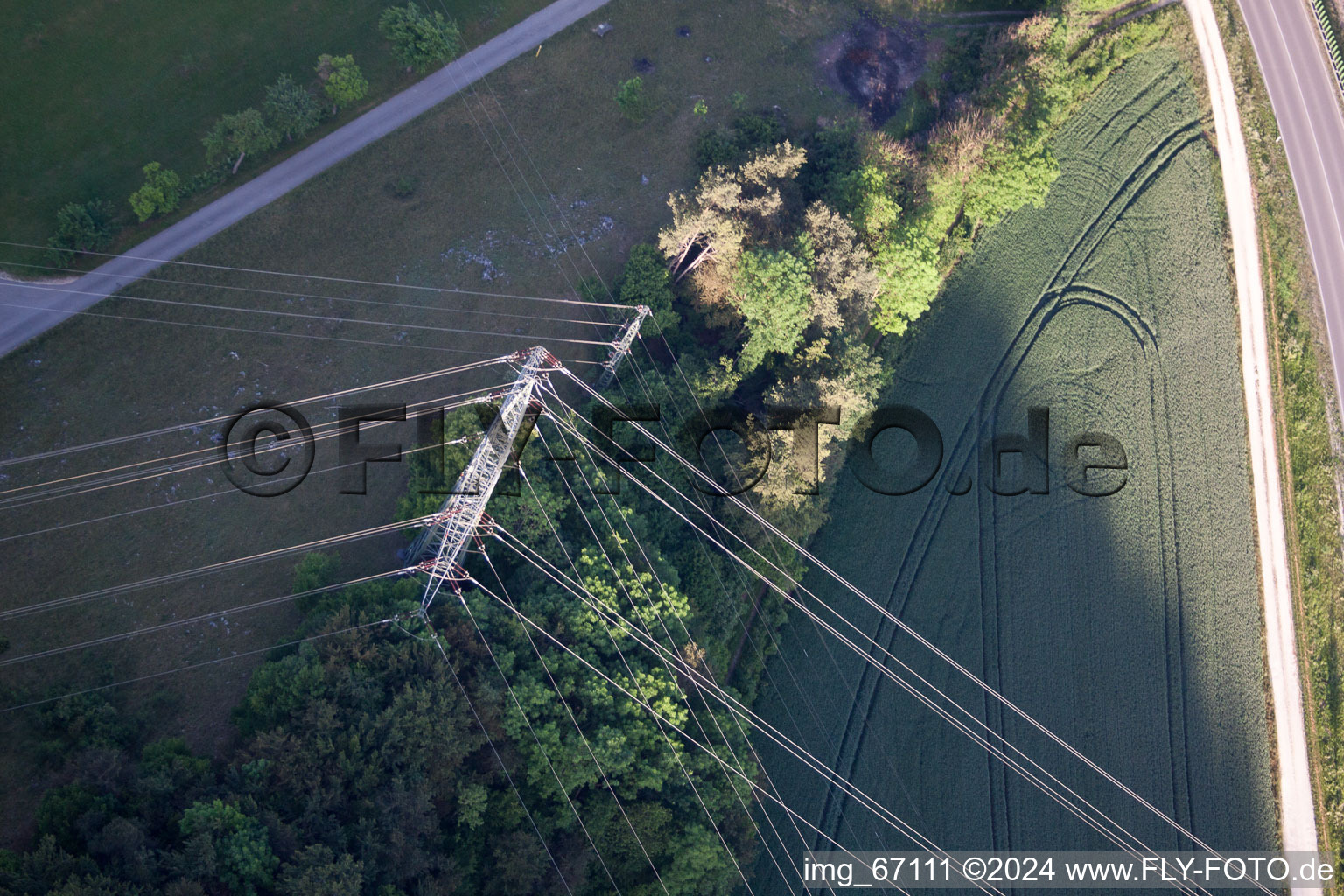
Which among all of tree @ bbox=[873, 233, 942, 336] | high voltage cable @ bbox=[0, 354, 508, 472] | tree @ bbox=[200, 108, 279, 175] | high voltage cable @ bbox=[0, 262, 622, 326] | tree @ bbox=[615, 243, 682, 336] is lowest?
high voltage cable @ bbox=[0, 354, 508, 472]

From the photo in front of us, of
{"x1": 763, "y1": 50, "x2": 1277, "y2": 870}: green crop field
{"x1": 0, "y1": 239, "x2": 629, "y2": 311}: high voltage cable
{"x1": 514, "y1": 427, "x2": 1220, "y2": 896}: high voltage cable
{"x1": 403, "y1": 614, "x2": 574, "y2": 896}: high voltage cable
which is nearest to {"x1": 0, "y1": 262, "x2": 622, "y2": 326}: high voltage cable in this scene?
{"x1": 0, "y1": 239, "x2": 629, "y2": 311}: high voltage cable

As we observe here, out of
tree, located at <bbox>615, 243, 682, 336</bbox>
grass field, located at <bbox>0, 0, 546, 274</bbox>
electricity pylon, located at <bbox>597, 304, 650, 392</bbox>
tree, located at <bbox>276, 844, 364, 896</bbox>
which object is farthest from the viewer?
tree, located at <bbox>615, 243, 682, 336</bbox>

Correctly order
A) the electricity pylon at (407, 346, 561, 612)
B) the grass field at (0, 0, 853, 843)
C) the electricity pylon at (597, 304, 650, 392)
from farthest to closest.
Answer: the electricity pylon at (597, 304, 650, 392) < the grass field at (0, 0, 853, 843) < the electricity pylon at (407, 346, 561, 612)

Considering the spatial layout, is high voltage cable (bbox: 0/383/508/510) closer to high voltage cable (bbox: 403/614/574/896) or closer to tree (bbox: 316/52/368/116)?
high voltage cable (bbox: 403/614/574/896)

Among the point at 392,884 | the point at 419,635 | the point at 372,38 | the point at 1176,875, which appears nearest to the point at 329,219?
the point at 372,38

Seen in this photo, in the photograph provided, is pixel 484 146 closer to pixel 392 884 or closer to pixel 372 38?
pixel 372 38

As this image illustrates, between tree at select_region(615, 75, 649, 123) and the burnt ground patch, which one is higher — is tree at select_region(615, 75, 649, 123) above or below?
below
